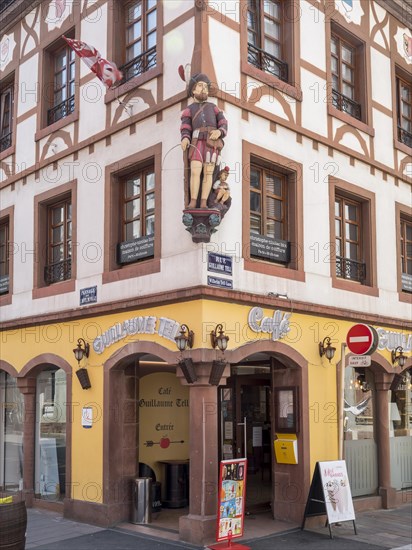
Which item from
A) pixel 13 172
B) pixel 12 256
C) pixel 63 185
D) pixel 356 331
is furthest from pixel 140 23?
pixel 356 331

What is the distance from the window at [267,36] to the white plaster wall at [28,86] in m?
4.65

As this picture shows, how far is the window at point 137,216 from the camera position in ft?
38.3

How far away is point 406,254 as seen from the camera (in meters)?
14.9

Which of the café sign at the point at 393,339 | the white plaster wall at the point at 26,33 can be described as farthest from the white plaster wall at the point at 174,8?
the café sign at the point at 393,339

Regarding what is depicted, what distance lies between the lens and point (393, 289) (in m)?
14.2

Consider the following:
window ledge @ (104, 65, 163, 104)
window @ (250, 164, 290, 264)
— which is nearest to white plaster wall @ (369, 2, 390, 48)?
window @ (250, 164, 290, 264)

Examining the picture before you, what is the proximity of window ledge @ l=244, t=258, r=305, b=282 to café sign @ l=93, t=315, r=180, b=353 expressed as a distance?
146cm

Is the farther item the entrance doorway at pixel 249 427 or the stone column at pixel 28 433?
the stone column at pixel 28 433

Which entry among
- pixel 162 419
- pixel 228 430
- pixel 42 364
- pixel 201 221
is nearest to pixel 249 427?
pixel 228 430

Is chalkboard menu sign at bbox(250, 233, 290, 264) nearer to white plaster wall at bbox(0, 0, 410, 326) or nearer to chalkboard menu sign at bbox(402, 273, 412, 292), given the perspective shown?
white plaster wall at bbox(0, 0, 410, 326)

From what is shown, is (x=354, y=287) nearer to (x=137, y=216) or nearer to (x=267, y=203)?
(x=267, y=203)

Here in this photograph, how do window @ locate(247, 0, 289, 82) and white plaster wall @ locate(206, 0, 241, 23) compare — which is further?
window @ locate(247, 0, 289, 82)

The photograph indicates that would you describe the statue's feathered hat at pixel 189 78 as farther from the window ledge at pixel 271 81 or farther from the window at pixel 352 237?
the window at pixel 352 237

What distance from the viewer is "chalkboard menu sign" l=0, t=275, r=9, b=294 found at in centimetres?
1490
